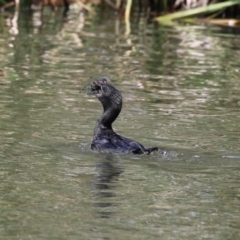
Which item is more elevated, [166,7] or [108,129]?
[108,129]

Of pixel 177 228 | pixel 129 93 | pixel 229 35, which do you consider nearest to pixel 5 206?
pixel 177 228

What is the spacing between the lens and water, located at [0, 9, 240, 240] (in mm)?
6430

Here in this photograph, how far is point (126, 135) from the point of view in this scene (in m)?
9.63

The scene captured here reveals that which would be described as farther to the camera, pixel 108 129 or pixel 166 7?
pixel 166 7

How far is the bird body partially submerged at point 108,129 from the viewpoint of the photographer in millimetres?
8531

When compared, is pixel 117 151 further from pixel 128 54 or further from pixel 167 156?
Result: pixel 128 54

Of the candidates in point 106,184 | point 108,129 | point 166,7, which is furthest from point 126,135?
point 166,7

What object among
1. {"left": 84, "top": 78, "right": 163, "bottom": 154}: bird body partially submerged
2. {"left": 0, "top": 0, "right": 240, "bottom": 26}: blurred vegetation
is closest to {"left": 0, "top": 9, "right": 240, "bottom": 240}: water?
{"left": 84, "top": 78, "right": 163, "bottom": 154}: bird body partially submerged

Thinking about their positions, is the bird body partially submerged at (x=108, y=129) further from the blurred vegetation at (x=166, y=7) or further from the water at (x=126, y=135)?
the blurred vegetation at (x=166, y=7)

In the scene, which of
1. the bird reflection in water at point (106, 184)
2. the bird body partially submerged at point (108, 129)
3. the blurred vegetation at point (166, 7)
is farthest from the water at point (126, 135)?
the blurred vegetation at point (166, 7)

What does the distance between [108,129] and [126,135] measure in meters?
0.53

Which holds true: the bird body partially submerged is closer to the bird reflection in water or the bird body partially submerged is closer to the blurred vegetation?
the bird reflection in water

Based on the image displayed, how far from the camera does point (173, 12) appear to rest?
70.8 ft

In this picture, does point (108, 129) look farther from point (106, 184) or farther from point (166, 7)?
point (166, 7)
